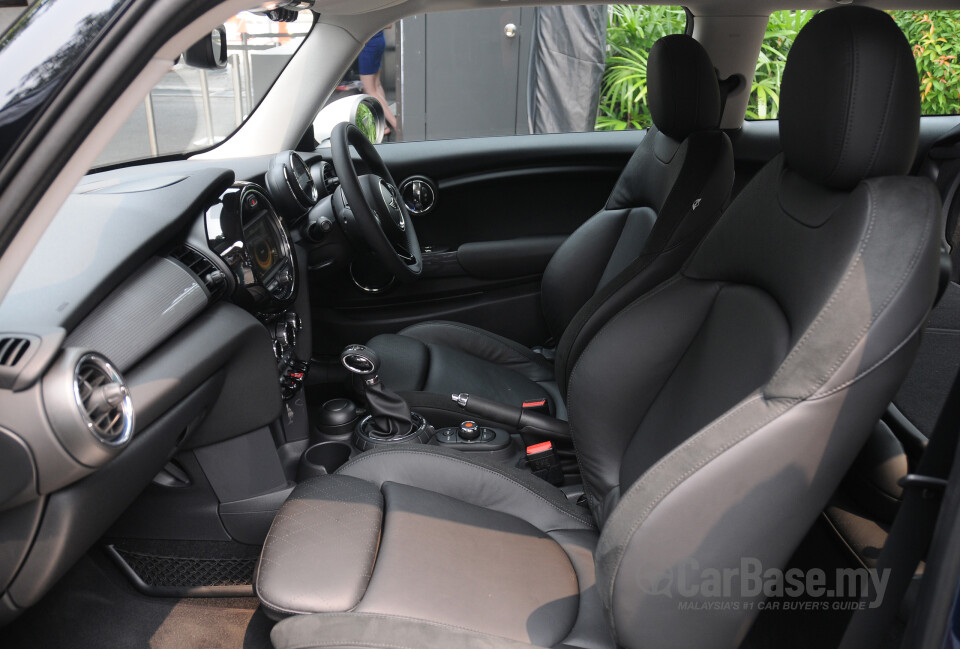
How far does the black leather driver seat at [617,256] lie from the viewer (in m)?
1.58

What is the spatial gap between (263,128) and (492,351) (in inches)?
34.8

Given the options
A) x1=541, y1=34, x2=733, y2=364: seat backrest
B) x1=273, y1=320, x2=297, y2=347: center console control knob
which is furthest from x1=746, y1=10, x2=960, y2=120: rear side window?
x1=273, y1=320, x2=297, y2=347: center console control knob

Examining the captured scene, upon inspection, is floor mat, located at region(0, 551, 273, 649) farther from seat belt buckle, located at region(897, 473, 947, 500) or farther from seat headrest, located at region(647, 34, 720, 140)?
seat headrest, located at region(647, 34, 720, 140)

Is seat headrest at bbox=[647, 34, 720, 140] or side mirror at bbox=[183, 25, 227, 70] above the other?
side mirror at bbox=[183, 25, 227, 70]

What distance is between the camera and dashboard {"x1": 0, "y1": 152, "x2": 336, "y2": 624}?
857mm

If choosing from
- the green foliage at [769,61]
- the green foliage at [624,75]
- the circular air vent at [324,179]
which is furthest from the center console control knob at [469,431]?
the green foliage at [624,75]

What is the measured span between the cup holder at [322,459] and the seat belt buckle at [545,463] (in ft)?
1.26

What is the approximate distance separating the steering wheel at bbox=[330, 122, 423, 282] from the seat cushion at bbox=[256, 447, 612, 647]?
556mm

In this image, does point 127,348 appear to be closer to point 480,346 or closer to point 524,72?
point 480,346

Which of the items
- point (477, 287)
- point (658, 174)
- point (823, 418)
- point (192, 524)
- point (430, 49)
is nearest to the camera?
point (823, 418)

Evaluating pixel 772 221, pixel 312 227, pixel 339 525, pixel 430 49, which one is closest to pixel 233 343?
pixel 339 525

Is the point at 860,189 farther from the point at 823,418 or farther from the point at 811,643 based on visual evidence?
the point at 811,643

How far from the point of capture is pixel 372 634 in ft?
3.06

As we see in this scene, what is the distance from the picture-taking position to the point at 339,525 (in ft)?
3.74
